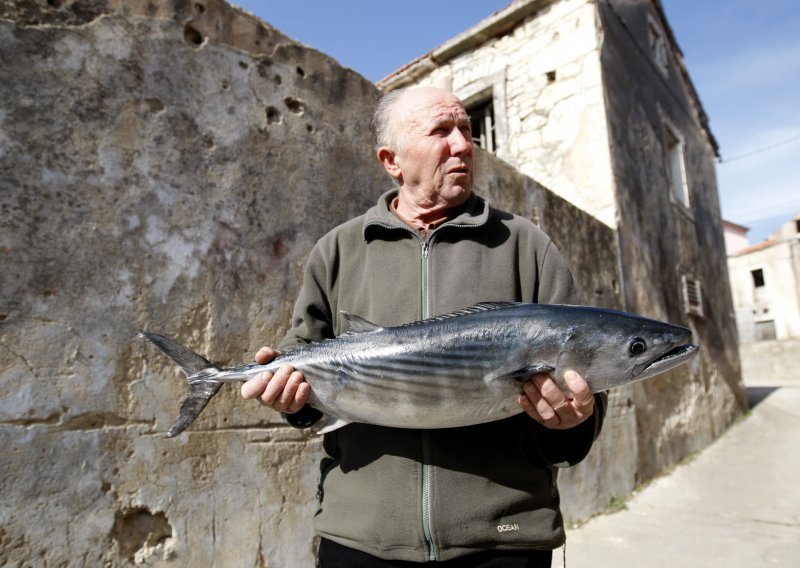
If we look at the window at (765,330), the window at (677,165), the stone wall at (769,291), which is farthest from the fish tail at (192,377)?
the window at (765,330)

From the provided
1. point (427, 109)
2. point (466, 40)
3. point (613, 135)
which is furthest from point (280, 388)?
point (466, 40)

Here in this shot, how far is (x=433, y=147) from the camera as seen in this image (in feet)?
5.95

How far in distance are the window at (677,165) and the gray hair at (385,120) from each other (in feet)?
29.4

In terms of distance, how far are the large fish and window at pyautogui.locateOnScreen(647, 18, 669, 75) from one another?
9.52 metres

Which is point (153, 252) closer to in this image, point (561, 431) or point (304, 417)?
point (304, 417)

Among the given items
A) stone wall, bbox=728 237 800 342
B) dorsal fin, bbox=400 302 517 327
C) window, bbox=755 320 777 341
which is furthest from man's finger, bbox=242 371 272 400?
window, bbox=755 320 777 341

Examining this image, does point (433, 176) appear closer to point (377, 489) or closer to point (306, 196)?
point (377, 489)

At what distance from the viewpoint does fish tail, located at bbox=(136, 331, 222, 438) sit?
171cm

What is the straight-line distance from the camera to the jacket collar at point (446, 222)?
5.70ft

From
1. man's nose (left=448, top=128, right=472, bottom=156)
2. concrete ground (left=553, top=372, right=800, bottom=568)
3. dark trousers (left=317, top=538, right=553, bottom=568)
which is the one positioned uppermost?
man's nose (left=448, top=128, right=472, bottom=156)

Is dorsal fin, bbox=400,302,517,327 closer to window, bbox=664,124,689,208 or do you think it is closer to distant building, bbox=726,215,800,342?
window, bbox=664,124,689,208

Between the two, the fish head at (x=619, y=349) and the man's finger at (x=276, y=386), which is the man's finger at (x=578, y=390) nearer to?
the fish head at (x=619, y=349)

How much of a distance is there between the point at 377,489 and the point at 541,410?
0.54 m

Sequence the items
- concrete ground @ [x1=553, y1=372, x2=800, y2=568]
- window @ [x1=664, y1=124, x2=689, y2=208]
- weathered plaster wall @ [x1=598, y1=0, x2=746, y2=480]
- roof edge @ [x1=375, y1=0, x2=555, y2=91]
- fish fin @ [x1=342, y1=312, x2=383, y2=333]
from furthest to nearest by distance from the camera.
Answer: window @ [x1=664, y1=124, x2=689, y2=208] → roof edge @ [x1=375, y1=0, x2=555, y2=91] → weathered plaster wall @ [x1=598, y1=0, x2=746, y2=480] → concrete ground @ [x1=553, y1=372, x2=800, y2=568] → fish fin @ [x1=342, y1=312, x2=383, y2=333]
